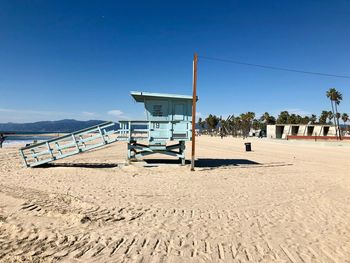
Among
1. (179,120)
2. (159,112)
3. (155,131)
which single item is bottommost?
(155,131)

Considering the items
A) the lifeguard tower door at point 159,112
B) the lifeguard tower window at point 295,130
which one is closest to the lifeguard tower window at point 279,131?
the lifeguard tower window at point 295,130

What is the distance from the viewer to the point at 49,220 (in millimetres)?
5473

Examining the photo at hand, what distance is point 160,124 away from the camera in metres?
13.6

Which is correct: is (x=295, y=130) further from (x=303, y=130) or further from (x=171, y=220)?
(x=171, y=220)

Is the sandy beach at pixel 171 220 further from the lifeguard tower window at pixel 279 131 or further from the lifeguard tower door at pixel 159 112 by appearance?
the lifeguard tower window at pixel 279 131

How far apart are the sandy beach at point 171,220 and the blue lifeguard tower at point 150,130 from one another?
282 cm

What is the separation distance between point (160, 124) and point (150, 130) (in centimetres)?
99

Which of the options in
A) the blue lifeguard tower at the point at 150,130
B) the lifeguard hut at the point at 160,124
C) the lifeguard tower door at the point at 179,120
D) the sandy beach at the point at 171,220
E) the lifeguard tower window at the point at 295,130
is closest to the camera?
the sandy beach at the point at 171,220

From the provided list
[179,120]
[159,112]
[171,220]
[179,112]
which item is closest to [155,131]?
[159,112]

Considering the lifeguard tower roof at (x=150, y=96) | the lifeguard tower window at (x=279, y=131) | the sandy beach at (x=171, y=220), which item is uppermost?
the lifeguard tower roof at (x=150, y=96)

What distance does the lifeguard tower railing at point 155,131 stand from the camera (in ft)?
41.8

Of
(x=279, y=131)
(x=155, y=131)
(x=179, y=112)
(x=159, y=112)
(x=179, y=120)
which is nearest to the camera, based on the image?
(x=179, y=120)

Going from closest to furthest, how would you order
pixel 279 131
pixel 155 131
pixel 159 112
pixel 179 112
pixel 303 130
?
pixel 155 131
pixel 159 112
pixel 179 112
pixel 303 130
pixel 279 131

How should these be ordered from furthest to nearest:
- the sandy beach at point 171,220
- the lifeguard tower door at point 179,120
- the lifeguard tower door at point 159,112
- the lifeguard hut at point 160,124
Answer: the lifeguard tower door at point 159,112, the lifeguard tower door at point 179,120, the lifeguard hut at point 160,124, the sandy beach at point 171,220
